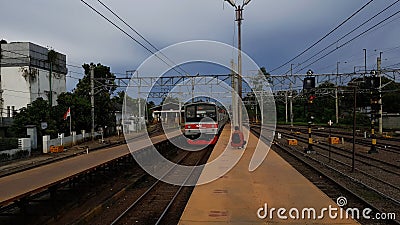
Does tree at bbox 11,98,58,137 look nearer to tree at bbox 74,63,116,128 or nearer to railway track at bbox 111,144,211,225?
tree at bbox 74,63,116,128

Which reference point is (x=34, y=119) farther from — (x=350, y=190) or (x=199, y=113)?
(x=350, y=190)

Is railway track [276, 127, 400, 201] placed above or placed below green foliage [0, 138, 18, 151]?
below

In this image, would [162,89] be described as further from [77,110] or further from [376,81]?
[376,81]

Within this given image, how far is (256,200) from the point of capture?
8008 millimetres

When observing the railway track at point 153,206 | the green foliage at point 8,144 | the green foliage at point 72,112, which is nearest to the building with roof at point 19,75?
the green foliage at point 72,112

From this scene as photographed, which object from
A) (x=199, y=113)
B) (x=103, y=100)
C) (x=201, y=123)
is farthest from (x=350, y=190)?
(x=103, y=100)

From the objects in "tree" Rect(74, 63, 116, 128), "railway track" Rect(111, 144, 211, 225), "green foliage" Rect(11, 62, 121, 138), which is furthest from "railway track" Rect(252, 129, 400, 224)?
"tree" Rect(74, 63, 116, 128)

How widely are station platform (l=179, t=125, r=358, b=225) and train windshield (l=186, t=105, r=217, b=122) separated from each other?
9.47m

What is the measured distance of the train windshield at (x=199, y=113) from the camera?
21109 millimetres

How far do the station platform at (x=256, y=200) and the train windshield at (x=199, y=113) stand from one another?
373 inches

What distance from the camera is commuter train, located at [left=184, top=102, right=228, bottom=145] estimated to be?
2094 cm

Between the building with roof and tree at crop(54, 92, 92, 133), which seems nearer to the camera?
tree at crop(54, 92, 92, 133)

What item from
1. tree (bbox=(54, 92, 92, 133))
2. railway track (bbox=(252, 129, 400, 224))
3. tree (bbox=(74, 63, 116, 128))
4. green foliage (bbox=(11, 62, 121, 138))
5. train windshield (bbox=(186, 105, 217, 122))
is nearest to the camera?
railway track (bbox=(252, 129, 400, 224))

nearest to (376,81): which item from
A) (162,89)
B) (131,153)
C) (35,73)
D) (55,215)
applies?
(131,153)
